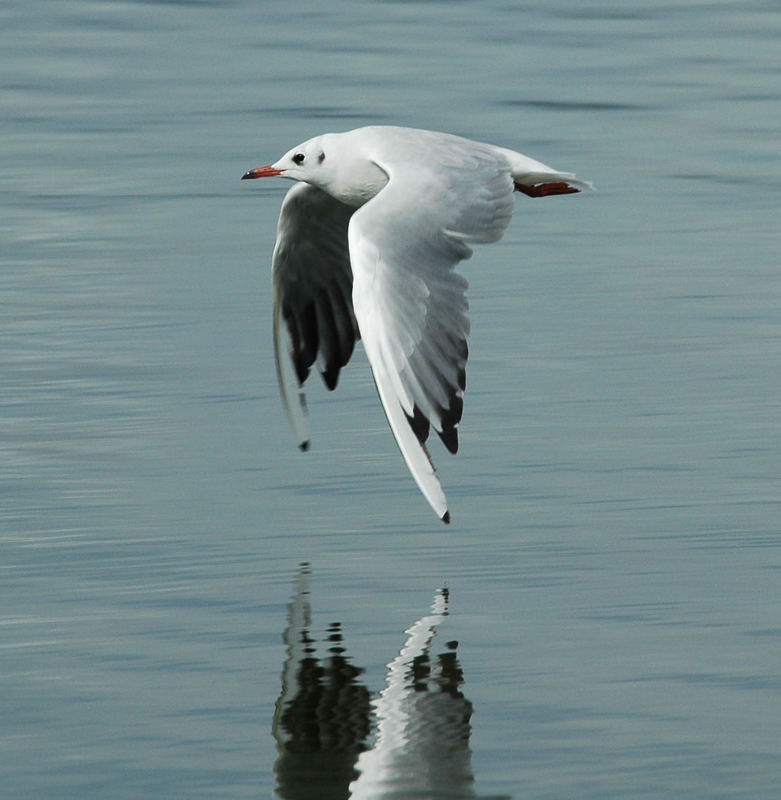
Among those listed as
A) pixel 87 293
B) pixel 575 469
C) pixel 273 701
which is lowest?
pixel 273 701

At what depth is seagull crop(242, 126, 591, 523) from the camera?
5.50 meters

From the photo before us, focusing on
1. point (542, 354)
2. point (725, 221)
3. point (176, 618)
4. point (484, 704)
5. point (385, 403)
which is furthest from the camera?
point (725, 221)

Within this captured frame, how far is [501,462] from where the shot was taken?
5.84 m

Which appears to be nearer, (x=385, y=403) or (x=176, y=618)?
(x=176, y=618)

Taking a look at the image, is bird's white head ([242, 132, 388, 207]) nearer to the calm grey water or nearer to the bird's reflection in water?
the calm grey water

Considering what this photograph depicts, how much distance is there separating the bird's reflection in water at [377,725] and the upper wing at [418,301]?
0.73m

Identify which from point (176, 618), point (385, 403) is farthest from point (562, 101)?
point (176, 618)

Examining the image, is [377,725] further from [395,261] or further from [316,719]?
[395,261]

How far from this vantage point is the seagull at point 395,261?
5500mm

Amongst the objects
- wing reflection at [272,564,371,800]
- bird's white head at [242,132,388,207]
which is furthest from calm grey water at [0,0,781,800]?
bird's white head at [242,132,388,207]

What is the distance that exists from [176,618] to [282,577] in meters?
0.35

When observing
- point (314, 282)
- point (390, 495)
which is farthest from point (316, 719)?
point (314, 282)

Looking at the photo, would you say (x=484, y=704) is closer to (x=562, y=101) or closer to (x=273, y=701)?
(x=273, y=701)

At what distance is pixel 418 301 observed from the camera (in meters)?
5.63
